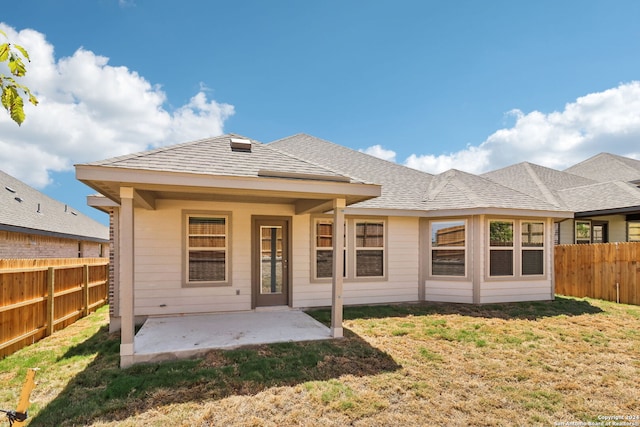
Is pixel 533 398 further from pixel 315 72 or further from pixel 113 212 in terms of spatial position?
pixel 315 72

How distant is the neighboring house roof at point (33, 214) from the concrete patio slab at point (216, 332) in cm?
715

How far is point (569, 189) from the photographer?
14.6m

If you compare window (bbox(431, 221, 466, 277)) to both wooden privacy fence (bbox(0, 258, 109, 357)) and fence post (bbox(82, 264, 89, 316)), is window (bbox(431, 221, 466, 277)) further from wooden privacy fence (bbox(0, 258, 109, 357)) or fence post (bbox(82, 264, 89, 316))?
fence post (bbox(82, 264, 89, 316))

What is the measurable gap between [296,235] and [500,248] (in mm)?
5668

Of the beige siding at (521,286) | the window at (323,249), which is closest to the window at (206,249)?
the window at (323,249)

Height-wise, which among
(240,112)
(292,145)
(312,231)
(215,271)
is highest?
(240,112)

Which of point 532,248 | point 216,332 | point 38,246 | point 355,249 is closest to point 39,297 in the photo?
point 216,332

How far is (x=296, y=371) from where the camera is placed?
454cm

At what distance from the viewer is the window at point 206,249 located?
7.38m

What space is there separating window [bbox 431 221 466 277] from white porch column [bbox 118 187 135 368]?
736cm

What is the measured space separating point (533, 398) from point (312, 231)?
545 cm

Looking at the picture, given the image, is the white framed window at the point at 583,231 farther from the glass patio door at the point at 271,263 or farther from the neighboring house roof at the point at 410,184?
the glass patio door at the point at 271,263

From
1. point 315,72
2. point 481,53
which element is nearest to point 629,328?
point 481,53

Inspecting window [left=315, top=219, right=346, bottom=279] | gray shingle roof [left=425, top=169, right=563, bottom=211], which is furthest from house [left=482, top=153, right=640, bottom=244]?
window [left=315, top=219, right=346, bottom=279]
